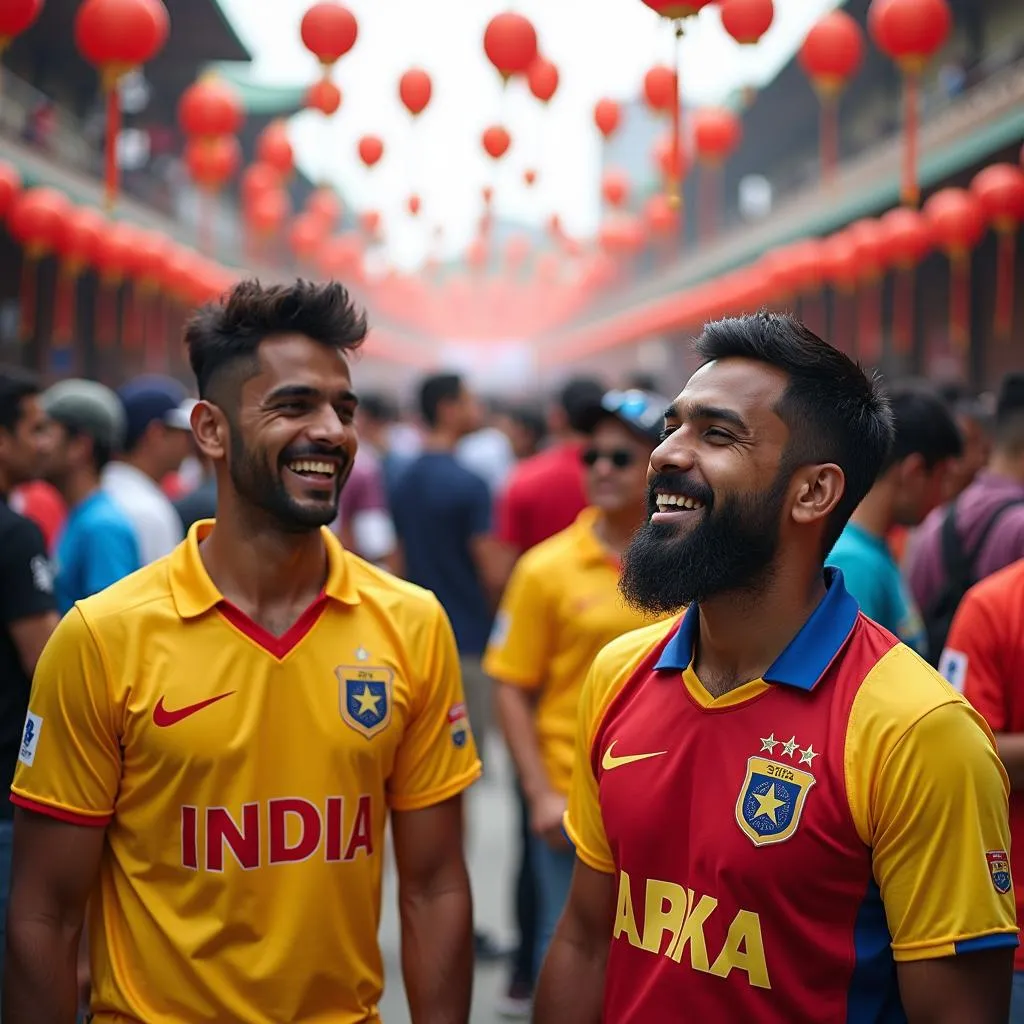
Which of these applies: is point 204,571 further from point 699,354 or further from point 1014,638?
point 1014,638

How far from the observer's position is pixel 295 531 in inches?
109

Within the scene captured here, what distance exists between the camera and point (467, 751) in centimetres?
285

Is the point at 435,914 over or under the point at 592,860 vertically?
under

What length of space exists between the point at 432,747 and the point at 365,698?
19 cm

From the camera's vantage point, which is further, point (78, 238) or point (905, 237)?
point (78, 238)

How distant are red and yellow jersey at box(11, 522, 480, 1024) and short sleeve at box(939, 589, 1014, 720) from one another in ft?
3.79

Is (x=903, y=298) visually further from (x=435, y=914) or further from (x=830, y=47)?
(x=435, y=914)

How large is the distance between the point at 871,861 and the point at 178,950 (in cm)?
119

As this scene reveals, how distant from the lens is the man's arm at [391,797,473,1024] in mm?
2711

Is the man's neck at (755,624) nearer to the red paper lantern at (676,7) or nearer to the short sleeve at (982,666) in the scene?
the short sleeve at (982,666)

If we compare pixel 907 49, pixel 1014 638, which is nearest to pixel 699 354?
pixel 1014 638

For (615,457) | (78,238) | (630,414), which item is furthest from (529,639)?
(78,238)

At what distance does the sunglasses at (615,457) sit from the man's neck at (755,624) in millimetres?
2054

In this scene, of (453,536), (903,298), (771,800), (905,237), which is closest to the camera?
(771,800)
